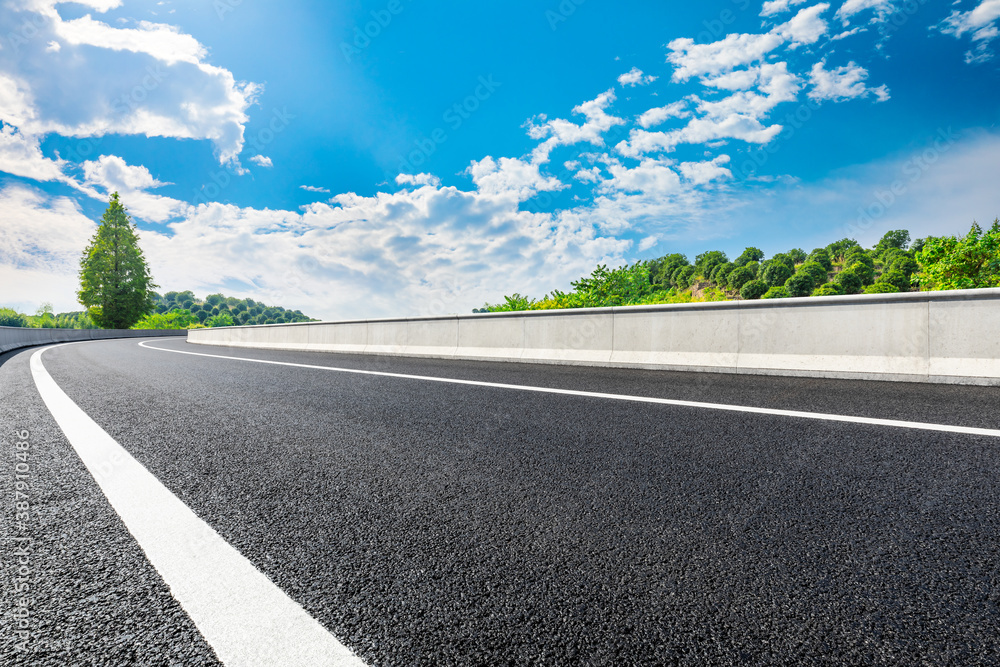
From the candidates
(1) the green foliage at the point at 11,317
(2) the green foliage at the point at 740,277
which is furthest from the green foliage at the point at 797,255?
(1) the green foliage at the point at 11,317

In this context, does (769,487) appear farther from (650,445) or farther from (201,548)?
(201,548)

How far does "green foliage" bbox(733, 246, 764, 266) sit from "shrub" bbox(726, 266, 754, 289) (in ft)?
59.2

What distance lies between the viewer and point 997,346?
577cm

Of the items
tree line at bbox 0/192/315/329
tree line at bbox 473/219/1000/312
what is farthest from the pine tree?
tree line at bbox 473/219/1000/312

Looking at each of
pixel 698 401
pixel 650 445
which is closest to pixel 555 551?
pixel 650 445

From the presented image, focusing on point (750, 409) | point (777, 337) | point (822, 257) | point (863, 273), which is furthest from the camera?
point (822, 257)

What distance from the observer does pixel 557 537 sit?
2092mm

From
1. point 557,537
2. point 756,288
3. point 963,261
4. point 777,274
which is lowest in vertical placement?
point 557,537

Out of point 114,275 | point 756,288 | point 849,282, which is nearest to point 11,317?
point 114,275

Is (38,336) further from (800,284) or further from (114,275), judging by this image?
(800,284)

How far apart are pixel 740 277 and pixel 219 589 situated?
183668mm

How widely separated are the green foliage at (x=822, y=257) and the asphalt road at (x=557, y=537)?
19590 centimetres

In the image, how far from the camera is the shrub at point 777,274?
15400cm

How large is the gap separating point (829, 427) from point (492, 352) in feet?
25.7
